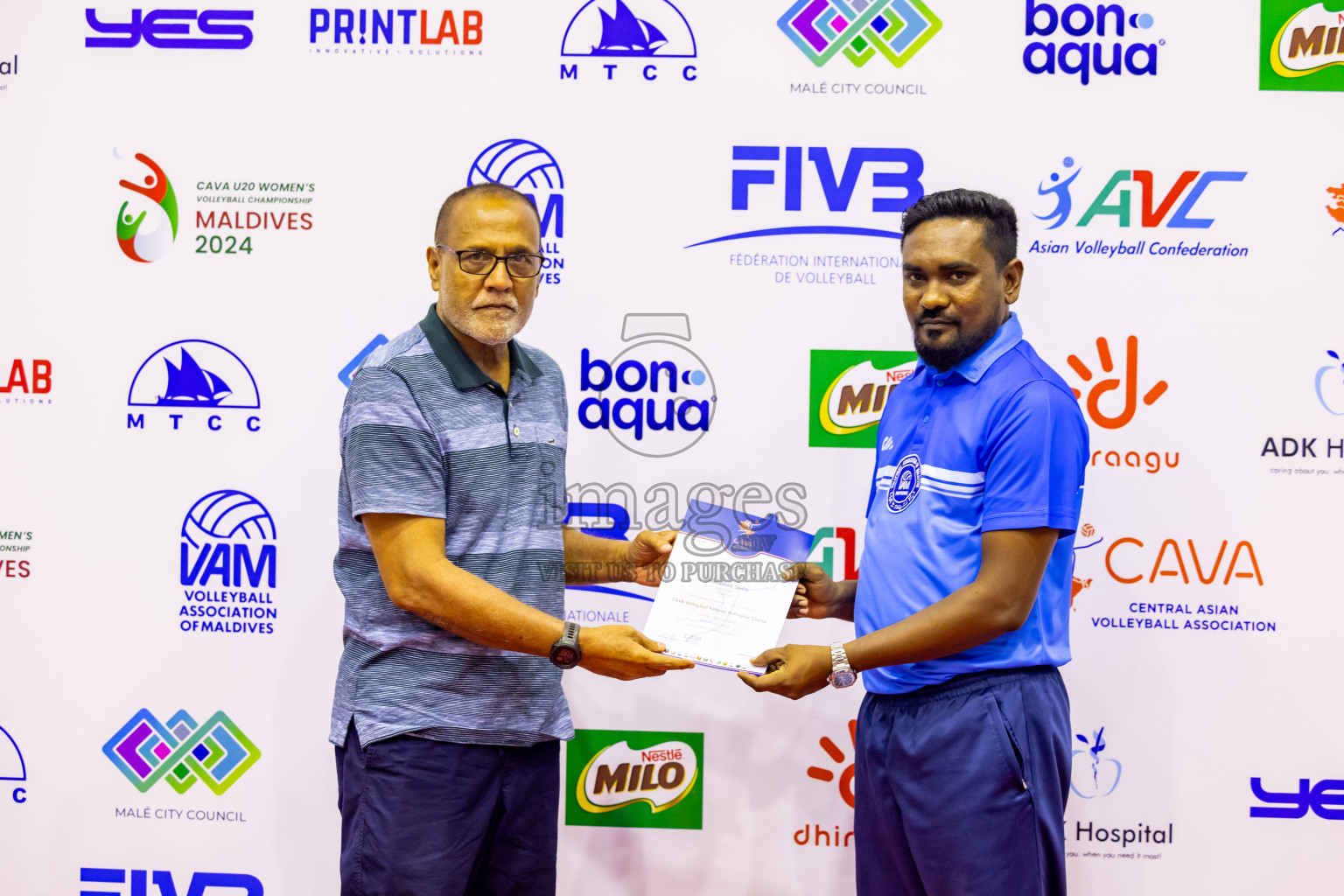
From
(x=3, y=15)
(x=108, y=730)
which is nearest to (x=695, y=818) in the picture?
(x=108, y=730)

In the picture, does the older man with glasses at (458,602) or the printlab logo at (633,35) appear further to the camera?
the printlab logo at (633,35)

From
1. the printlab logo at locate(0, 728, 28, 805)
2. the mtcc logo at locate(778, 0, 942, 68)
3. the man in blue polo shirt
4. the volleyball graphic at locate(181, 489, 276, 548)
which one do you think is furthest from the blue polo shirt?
the printlab logo at locate(0, 728, 28, 805)

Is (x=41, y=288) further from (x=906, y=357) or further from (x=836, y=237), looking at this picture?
(x=906, y=357)

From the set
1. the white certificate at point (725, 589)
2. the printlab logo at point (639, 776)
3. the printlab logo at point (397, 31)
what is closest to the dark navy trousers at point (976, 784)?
the white certificate at point (725, 589)

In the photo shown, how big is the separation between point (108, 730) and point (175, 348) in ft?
4.17

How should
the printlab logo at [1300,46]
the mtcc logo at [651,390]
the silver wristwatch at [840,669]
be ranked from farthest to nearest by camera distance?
the mtcc logo at [651,390]
the printlab logo at [1300,46]
the silver wristwatch at [840,669]

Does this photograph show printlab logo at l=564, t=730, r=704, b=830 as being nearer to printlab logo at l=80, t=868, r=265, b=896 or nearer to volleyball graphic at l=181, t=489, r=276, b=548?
printlab logo at l=80, t=868, r=265, b=896

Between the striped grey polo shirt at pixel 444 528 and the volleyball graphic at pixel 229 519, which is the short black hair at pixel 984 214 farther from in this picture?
the volleyball graphic at pixel 229 519

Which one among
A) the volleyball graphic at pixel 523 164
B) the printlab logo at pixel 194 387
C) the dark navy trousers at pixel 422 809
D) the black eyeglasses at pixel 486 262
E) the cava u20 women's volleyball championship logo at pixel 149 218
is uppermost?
the volleyball graphic at pixel 523 164

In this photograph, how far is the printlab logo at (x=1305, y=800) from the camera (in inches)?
117

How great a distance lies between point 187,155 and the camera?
309 centimetres

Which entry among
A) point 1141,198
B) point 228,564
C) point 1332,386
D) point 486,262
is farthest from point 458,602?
point 1332,386

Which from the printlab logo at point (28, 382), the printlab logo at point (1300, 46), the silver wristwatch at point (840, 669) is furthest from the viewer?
the printlab logo at point (28, 382)

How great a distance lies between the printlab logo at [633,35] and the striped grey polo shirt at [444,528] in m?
1.24
